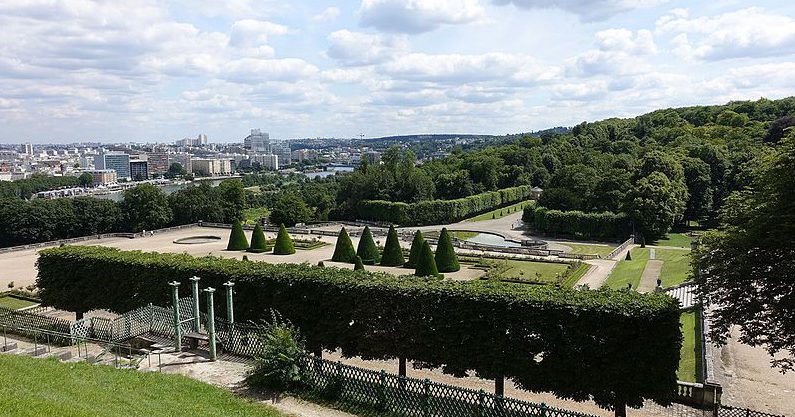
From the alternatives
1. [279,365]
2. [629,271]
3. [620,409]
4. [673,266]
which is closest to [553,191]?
[673,266]

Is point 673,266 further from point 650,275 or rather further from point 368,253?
point 368,253

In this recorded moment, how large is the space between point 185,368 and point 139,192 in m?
65.2

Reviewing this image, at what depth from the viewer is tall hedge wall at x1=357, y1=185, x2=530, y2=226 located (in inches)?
3103

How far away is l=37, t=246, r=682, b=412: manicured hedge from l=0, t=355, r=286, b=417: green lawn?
4486mm

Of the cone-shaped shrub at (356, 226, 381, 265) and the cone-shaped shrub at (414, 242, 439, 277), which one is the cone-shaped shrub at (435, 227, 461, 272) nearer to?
the cone-shaped shrub at (414, 242, 439, 277)

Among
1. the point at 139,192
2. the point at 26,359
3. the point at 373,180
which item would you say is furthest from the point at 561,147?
the point at 26,359

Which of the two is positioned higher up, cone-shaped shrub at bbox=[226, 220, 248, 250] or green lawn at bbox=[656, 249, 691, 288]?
cone-shaped shrub at bbox=[226, 220, 248, 250]

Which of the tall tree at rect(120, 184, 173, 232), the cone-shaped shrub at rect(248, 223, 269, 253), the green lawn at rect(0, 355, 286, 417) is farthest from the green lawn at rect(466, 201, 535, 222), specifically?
the green lawn at rect(0, 355, 286, 417)

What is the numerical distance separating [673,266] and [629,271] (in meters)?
3.50

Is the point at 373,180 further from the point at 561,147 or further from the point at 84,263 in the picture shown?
the point at 84,263

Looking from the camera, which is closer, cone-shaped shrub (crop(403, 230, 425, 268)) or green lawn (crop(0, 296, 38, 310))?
green lawn (crop(0, 296, 38, 310))

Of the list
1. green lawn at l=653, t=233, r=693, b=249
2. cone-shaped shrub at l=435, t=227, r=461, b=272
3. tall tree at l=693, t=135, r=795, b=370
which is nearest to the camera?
tall tree at l=693, t=135, r=795, b=370

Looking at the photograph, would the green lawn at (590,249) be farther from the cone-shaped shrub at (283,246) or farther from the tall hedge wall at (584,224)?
the cone-shaped shrub at (283,246)

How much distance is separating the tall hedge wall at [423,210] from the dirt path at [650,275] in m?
35.5
